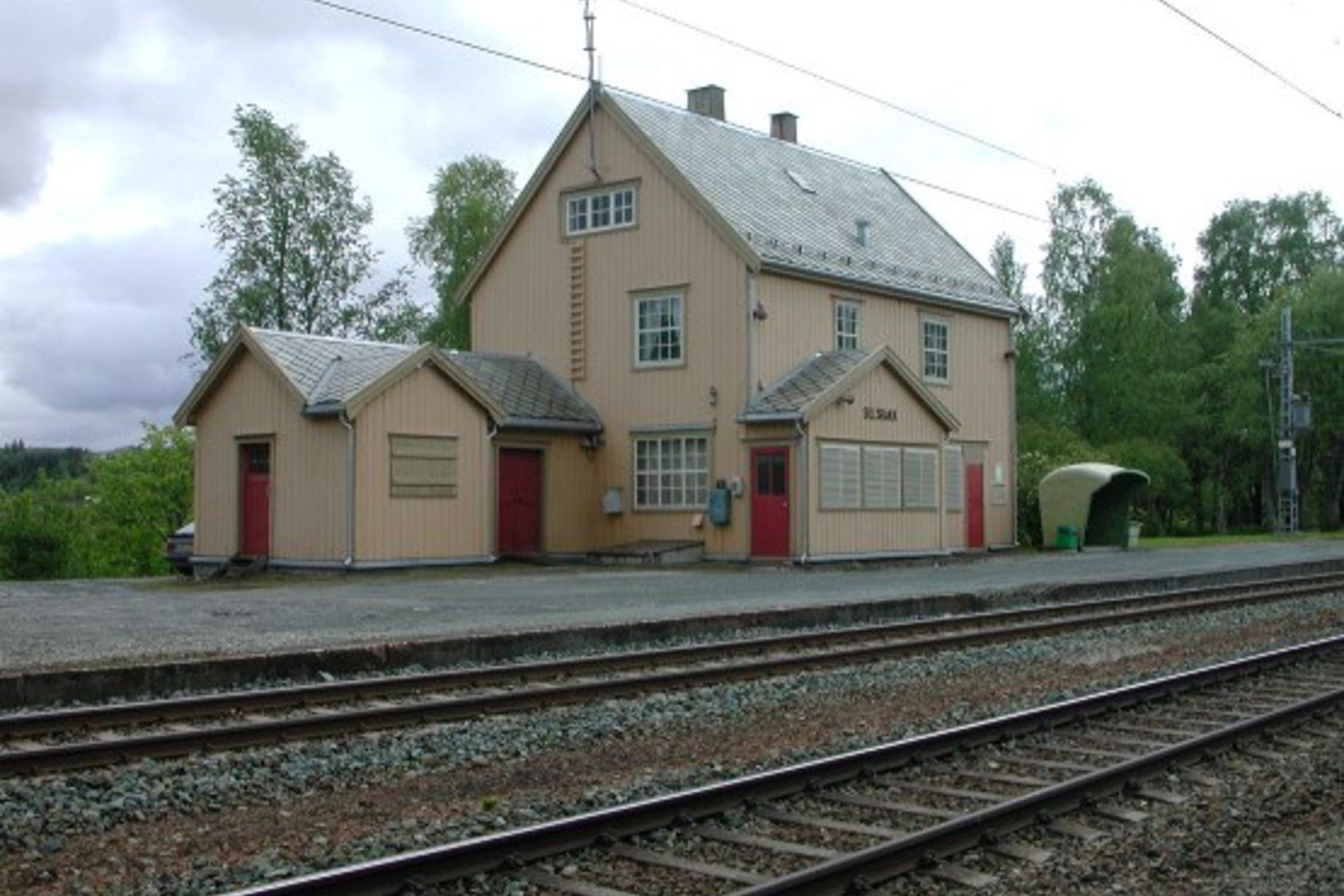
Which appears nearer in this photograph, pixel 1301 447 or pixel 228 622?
pixel 228 622

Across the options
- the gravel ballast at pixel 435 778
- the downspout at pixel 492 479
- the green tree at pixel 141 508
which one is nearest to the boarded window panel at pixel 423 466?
the downspout at pixel 492 479

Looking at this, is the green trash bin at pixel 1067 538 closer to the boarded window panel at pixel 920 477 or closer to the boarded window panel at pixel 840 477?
the boarded window panel at pixel 920 477

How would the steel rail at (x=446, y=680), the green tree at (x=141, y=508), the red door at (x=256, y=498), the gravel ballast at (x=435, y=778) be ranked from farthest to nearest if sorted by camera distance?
the green tree at (x=141, y=508)
the red door at (x=256, y=498)
the steel rail at (x=446, y=680)
the gravel ballast at (x=435, y=778)

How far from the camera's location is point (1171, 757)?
8477mm

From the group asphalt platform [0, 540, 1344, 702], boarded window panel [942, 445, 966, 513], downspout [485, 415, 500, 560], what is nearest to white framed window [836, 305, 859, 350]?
boarded window panel [942, 445, 966, 513]

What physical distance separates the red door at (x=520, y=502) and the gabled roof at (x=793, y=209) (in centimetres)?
492

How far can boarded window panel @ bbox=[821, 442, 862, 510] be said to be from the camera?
26.4 metres

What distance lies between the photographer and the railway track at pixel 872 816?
239 inches

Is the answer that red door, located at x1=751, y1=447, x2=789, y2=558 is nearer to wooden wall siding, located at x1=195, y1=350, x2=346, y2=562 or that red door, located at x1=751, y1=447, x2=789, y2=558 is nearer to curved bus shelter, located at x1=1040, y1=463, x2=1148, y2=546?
wooden wall siding, located at x1=195, y1=350, x2=346, y2=562

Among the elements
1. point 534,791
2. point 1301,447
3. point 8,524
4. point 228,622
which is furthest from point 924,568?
point 1301,447

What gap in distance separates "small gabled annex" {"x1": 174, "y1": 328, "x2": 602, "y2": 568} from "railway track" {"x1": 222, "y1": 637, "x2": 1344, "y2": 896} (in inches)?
603

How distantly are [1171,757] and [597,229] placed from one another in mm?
22166

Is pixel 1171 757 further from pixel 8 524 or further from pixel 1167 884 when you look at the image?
pixel 8 524

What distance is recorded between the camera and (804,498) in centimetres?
2600
